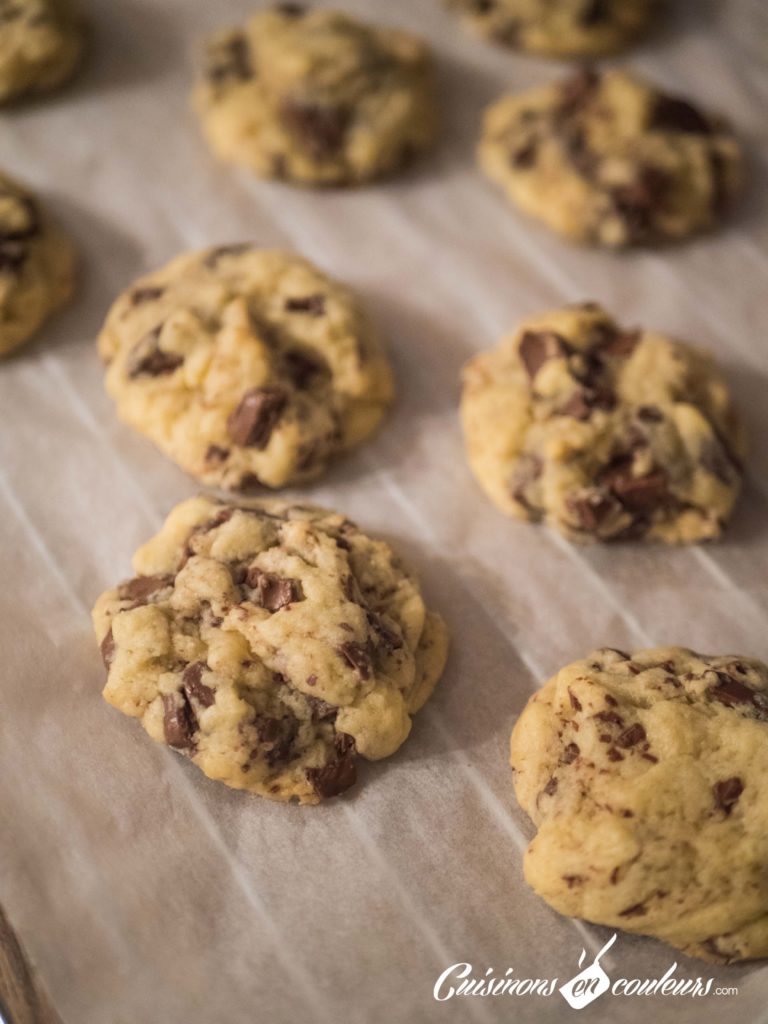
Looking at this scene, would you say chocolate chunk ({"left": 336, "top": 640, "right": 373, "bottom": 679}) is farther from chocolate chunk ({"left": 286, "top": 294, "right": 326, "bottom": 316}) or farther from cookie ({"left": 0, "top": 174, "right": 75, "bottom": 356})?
cookie ({"left": 0, "top": 174, "right": 75, "bottom": 356})

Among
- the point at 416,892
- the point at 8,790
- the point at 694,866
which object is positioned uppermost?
the point at 694,866

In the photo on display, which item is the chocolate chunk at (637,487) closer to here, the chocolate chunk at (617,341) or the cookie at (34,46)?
the chocolate chunk at (617,341)

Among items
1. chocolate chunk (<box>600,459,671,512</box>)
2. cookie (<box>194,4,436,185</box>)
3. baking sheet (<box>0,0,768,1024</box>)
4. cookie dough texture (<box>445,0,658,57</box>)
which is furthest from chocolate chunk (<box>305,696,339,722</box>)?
cookie dough texture (<box>445,0,658,57</box>)

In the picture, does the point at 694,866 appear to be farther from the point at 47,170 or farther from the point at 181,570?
the point at 47,170

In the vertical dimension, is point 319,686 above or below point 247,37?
below

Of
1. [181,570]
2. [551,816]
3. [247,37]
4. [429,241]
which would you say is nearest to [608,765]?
Result: [551,816]

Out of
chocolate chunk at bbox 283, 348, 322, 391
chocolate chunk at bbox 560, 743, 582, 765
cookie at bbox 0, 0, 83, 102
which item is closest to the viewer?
chocolate chunk at bbox 560, 743, 582, 765
